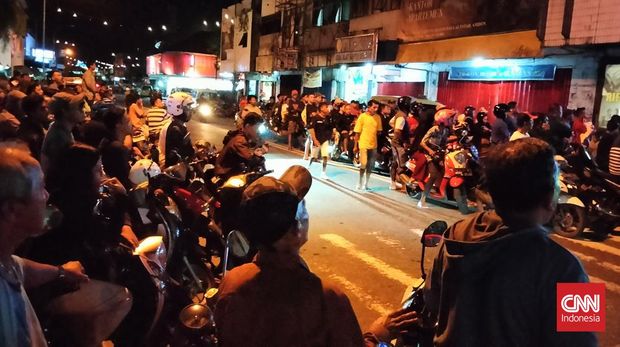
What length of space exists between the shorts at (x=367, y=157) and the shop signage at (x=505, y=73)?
7614mm

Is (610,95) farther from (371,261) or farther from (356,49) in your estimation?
(356,49)

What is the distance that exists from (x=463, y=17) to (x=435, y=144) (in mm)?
10054

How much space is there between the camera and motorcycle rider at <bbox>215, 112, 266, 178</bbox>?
6.85m

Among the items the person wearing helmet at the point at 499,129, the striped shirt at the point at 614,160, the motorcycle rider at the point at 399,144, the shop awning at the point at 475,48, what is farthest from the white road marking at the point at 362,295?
the shop awning at the point at 475,48

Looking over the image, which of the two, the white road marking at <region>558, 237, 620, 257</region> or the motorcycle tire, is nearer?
the white road marking at <region>558, 237, 620, 257</region>

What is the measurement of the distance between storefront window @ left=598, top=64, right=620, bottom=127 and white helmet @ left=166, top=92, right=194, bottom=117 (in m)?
11.9

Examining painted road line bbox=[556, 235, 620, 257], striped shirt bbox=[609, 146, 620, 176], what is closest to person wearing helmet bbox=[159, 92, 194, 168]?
painted road line bbox=[556, 235, 620, 257]

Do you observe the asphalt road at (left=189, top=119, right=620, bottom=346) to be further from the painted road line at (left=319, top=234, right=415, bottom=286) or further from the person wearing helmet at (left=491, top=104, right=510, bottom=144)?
the person wearing helmet at (left=491, top=104, right=510, bottom=144)

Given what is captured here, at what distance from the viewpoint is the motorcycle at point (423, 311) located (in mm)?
2844

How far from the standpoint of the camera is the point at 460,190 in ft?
33.6

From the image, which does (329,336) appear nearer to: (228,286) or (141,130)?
(228,286)

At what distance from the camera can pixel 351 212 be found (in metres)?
10.2

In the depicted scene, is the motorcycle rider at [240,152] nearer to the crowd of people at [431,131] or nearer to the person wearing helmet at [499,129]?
the crowd of people at [431,131]

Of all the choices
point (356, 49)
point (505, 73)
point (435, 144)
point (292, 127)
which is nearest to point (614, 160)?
point (435, 144)
